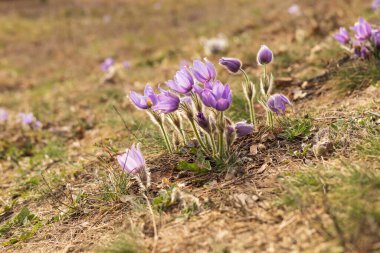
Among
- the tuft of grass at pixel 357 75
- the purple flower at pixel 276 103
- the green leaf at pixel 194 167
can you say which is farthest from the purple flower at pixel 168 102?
the tuft of grass at pixel 357 75

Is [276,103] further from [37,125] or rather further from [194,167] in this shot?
[37,125]

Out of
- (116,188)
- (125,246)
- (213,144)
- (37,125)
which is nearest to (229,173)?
(213,144)

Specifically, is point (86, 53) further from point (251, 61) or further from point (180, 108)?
point (180, 108)

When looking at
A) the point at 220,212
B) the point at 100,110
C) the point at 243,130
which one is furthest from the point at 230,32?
the point at 220,212

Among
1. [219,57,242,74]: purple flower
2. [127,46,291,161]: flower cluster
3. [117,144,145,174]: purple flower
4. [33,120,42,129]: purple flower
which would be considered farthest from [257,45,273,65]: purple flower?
[33,120,42,129]: purple flower

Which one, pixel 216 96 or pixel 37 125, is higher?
pixel 216 96

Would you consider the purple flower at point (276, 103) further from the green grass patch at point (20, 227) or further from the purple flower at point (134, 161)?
the green grass patch at point (20, 227)
